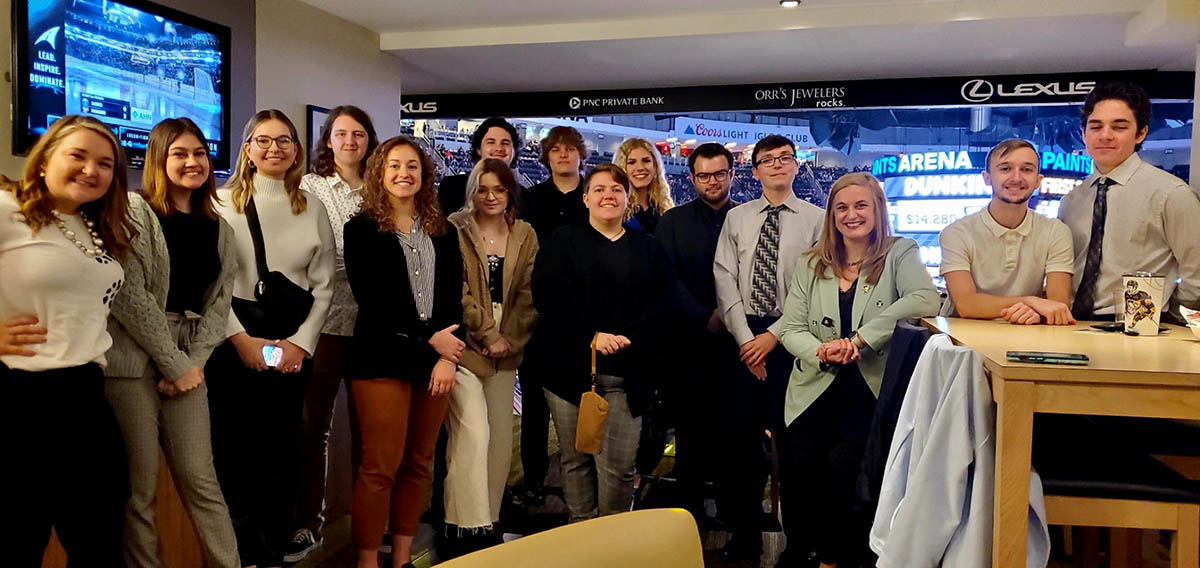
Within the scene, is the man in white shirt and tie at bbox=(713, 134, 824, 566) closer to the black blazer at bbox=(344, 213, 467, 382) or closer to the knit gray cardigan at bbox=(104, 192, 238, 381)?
the black blazer at bbox=(344, 213, 467, 382)

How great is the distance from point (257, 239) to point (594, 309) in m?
1.22

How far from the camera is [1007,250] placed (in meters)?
2.95

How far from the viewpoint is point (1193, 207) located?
286 centimetres

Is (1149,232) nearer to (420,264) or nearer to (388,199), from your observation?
(420,264)

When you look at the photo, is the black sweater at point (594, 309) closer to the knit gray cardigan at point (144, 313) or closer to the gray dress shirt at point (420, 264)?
the gray dress shirt at point (420, 264)

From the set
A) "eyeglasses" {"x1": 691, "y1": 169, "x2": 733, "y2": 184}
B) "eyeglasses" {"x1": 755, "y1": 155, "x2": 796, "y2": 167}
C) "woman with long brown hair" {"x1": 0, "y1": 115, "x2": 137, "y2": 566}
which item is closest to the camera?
"woman with long brown hair" {"x1": 0, "y1": 115, "x2": 137, "y2": 566}

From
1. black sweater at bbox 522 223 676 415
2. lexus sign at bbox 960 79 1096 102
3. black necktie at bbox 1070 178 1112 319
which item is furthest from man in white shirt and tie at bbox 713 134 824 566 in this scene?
lexus sign at bbox 960 79 1096 102

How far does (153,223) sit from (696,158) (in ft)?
7.35

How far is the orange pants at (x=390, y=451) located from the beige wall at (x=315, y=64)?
7.61 feet

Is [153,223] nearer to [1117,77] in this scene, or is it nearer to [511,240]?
[511,240]

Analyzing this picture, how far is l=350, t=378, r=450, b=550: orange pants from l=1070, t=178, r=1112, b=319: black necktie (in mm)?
2318

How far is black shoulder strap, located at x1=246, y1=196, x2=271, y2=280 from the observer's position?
2.94 metres

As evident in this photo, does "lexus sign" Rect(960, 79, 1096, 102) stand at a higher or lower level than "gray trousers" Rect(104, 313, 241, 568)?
higher

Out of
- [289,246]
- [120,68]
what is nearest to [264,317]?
[289,246]
